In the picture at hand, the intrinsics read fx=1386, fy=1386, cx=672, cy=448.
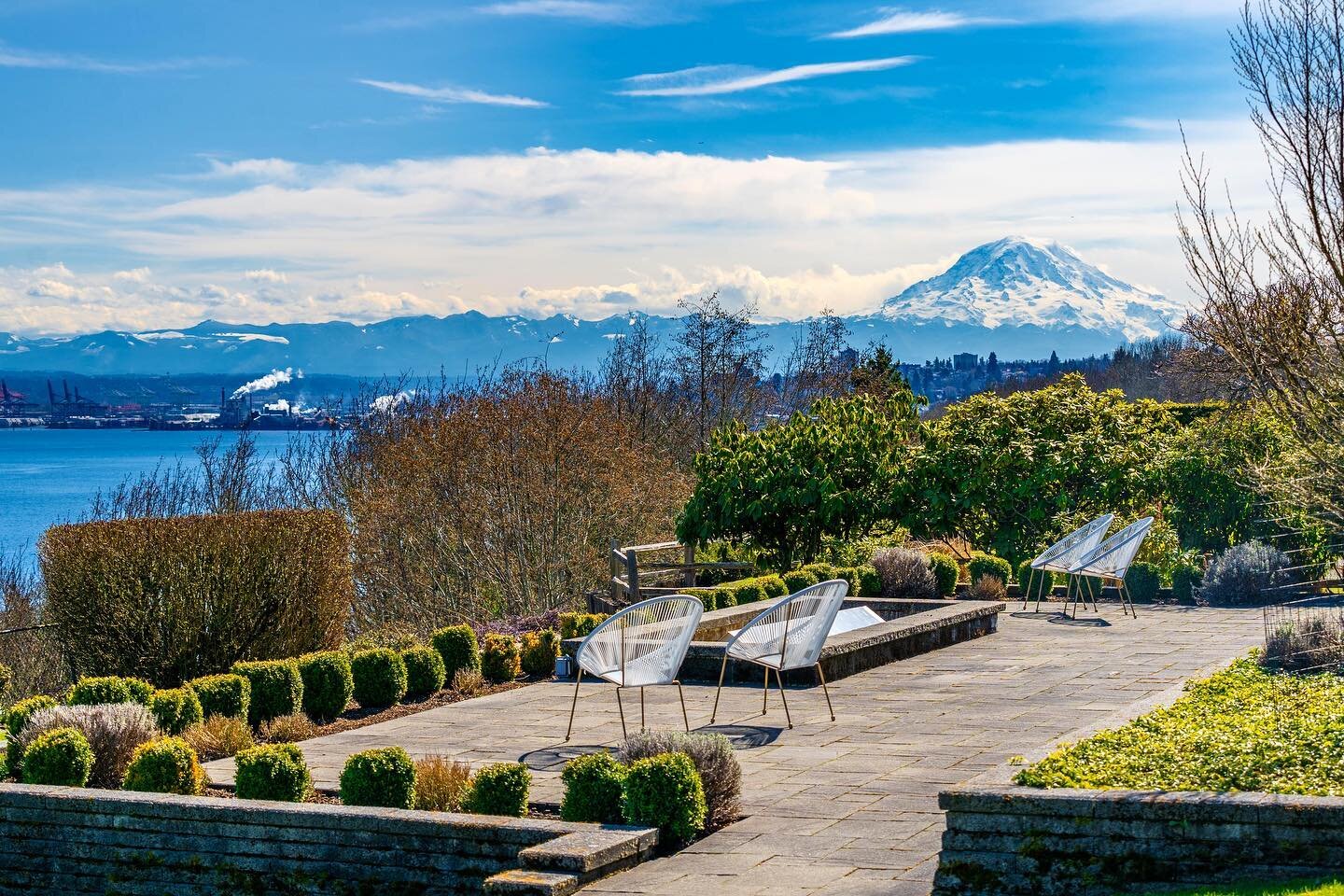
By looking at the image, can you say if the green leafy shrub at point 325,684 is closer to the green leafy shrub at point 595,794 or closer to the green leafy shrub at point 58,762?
the green leafy shrub at point 58,762

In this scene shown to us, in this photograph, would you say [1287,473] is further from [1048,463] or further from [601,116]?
[601,116]

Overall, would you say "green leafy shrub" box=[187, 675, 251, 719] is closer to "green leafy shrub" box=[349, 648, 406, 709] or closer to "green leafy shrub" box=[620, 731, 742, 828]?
"green leafy shrub" box=[349, 648, 406, 709]

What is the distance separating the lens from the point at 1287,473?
42.9 ft

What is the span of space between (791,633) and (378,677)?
3.03m

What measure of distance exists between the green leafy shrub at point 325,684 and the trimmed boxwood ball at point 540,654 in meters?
1.70

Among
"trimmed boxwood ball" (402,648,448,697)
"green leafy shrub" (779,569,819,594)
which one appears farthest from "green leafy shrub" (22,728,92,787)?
"green leafy shrub" (779,569,819,594)

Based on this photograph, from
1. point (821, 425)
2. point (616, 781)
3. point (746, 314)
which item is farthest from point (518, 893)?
point (746, 314)

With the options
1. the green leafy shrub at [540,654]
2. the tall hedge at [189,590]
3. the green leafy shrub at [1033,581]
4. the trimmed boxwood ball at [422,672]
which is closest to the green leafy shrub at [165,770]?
the trimmed boxwood ball at [422,672]

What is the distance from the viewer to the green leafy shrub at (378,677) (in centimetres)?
955

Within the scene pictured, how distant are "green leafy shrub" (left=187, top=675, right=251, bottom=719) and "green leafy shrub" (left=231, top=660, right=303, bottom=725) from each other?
105 millimetres

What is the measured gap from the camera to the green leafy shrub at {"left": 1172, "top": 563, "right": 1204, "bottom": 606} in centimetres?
1488

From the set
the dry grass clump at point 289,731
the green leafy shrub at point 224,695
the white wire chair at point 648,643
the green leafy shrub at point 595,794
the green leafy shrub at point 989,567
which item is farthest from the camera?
the green leafy shrub at point 989,567

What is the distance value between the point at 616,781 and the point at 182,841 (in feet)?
7.19

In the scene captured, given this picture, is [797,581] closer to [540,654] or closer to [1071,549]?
[1071,549]
